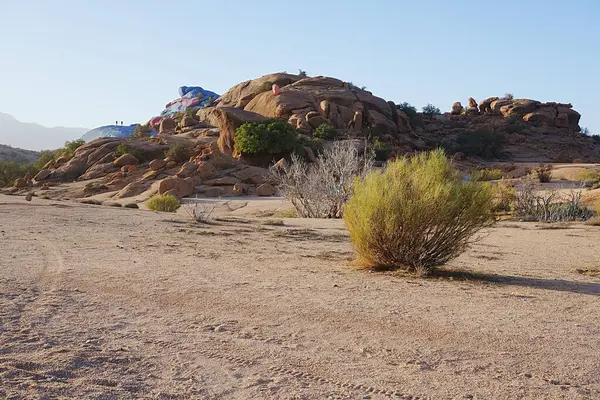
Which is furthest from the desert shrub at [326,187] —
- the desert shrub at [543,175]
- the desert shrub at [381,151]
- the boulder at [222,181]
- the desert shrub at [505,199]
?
the desert shrub at [381,151]

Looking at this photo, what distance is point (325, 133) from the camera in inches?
1806

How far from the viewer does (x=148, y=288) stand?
7.21m

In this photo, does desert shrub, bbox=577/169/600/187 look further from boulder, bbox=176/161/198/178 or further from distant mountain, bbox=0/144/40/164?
distant mountain, bbox=0/144/40/164

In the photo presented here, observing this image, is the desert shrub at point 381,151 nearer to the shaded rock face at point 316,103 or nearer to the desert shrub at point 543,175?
the shaded rock face at point 316,103

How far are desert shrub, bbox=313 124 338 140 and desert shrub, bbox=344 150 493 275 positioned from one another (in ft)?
122

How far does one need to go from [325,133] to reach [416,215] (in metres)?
38.2

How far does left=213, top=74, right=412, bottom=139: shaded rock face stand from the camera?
51.2m

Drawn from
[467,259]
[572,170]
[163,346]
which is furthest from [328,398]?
[572,170]

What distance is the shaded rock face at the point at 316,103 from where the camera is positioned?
51156mm

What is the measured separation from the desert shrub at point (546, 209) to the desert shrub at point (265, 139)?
19659 mm

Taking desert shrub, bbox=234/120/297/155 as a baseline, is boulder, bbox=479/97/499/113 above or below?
above

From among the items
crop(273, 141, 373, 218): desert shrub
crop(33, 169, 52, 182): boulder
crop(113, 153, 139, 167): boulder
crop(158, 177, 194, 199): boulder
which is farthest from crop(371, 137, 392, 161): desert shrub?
crop(33, 169, 52, 182): boulder

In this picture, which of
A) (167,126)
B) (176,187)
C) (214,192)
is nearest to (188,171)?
(214,192)

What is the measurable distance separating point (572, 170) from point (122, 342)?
35302 mm
